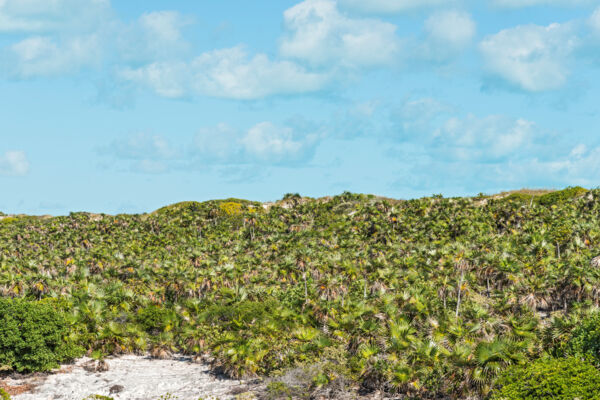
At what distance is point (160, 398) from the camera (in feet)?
84.4

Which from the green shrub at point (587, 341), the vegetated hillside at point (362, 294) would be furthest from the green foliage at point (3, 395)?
the green shrub at point (587, 341)

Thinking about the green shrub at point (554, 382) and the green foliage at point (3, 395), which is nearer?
the green shrub at point (554, 382)

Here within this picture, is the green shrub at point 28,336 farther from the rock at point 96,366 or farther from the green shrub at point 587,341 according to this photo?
the green shrub at point 587,341

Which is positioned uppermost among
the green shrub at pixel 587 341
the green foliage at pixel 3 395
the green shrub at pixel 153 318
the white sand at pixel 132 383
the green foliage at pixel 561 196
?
the green foliage at pixel 561 196

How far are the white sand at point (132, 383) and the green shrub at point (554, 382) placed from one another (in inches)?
492

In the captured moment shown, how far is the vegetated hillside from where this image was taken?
23.9m

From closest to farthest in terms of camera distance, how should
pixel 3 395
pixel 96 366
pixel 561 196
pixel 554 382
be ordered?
1. pixel 554 382
2. pixel 3 395
3. pixel 96 366
4. pixel 561 196

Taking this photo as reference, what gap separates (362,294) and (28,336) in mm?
22934

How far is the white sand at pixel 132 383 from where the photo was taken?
25.7 metres

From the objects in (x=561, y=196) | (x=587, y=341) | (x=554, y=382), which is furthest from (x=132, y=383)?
(x=561, y=196)

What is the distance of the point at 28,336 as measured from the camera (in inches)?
1058

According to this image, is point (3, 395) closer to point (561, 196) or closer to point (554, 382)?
point (554, 382)

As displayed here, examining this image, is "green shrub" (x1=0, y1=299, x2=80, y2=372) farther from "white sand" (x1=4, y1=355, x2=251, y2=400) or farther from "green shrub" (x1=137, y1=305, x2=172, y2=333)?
"green shrub" (x1=137, y1=305, x2=172, y2=333)

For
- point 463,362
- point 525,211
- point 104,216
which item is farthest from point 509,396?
point 104,216
